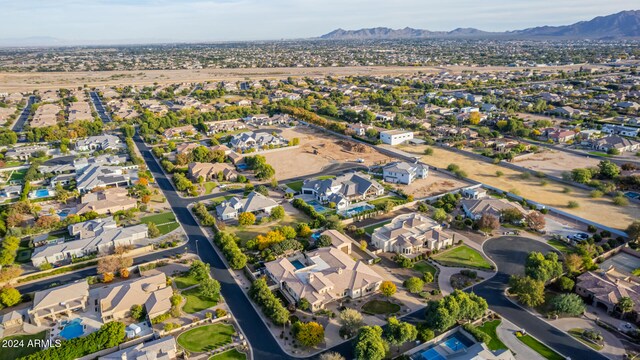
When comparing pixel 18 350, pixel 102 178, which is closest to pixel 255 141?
pixel 102 178

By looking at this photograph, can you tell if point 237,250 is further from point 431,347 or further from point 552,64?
point 552,64

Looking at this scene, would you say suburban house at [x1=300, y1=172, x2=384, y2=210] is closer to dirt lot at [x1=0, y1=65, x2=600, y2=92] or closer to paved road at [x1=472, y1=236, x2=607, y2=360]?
paved road at [x1=472, y1=236, x2=607, y2=360]

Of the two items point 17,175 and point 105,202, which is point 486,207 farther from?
point 17,175

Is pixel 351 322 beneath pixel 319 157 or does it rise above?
beneath

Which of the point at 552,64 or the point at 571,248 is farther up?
the point at 552,64

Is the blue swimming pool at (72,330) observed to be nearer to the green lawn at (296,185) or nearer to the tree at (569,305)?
the green lawn at (296,185)

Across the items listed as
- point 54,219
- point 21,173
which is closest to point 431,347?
point 54,219
